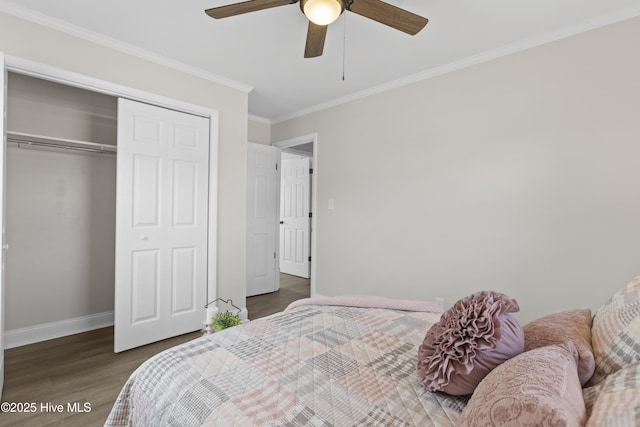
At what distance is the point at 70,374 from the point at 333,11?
2.97 metres

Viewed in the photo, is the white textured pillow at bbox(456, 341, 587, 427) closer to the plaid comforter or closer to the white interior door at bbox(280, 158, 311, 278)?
the plaid comforter

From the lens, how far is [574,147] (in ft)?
7.62

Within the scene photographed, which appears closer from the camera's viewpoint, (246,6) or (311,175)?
(246,6)

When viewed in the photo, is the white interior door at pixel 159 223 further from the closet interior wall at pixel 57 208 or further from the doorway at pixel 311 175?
the doorway at pixel 311 175

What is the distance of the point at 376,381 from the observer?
40.9 inches

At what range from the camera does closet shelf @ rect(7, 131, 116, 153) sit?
104 inches

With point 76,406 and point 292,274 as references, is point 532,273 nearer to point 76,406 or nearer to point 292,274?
point 76,406

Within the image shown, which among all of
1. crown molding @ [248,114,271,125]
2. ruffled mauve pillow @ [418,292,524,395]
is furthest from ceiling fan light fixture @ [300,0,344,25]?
crown molding @ [248,114,271,125]

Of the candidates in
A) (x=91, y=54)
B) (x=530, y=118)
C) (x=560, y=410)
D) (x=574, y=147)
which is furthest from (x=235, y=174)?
(x=560, y=410)

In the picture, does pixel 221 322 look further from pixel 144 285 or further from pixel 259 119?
pixel 259 119

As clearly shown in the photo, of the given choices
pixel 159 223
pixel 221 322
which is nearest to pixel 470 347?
pixel 221 322

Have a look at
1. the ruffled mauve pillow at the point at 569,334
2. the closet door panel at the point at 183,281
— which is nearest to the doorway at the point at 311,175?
the closet door panel at the point at 183,281

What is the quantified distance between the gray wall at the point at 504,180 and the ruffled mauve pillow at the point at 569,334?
1.44 meters

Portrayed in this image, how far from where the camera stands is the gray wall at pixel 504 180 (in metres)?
2.19
